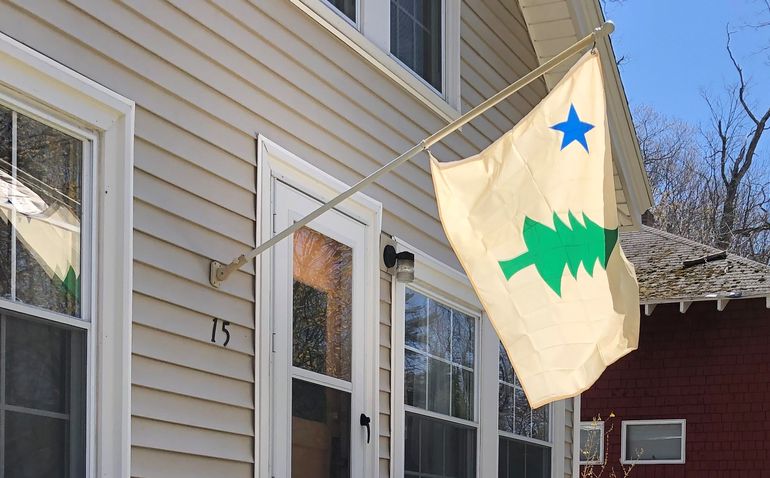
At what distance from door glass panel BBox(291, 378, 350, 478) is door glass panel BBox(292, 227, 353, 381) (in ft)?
0.36

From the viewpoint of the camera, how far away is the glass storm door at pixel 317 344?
5.45 metres

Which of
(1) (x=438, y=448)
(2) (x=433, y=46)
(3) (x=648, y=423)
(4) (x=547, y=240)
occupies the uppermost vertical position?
(2) (x=433, y=46)

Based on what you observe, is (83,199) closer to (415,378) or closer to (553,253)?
(553,253)

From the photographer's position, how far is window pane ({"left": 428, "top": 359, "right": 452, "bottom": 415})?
7070mm

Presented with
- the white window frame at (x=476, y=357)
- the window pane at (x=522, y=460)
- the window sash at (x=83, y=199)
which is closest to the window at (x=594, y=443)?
the window pane at (x=522, y=460)

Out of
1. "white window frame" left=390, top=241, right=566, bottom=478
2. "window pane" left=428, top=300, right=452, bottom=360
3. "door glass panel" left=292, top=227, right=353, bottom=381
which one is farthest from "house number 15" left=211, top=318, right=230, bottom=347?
"window pane" left=428, top=300, right=452, bottom=360

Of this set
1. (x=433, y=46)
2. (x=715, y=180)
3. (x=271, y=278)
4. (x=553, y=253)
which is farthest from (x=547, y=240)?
(x=715, y=180)

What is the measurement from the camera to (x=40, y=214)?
162 inches

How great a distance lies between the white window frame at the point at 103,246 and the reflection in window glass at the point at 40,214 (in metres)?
0.05

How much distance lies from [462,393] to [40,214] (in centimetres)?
388

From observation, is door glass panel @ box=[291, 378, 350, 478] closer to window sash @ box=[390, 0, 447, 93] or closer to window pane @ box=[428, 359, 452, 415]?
window pane @ box=[428, 359, 452, 415]

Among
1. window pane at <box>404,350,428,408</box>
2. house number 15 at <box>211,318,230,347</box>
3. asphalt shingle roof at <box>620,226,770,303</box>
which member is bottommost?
window pane at <box>404,350,428,408</box>

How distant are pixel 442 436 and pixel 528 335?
2.65 m

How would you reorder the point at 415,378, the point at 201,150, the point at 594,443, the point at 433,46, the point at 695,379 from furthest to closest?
the point at 594,443, the point at 695,379, the point at 433,46, the point at 415,378, the point at 201,150
